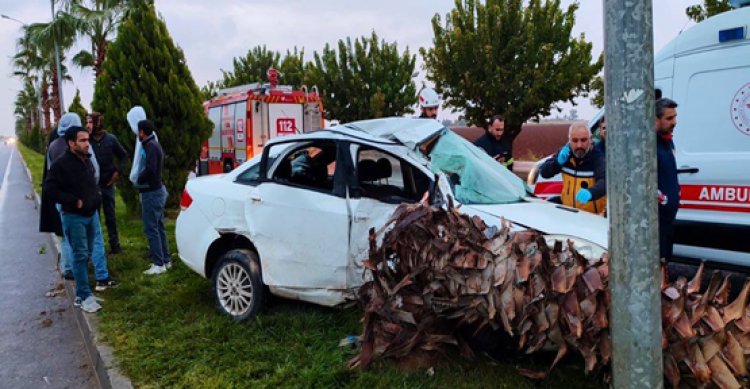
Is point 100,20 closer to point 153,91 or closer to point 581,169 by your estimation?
point 153,91

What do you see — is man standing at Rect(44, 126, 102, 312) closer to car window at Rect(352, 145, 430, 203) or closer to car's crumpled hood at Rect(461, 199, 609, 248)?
car window at Rect(352, 145, 430, 203)

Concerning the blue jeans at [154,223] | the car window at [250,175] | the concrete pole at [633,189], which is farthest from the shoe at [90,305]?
the concrete pole at [633,189]

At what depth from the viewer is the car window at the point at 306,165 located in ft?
15.5

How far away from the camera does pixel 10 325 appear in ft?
17.3

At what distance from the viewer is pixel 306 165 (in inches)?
196

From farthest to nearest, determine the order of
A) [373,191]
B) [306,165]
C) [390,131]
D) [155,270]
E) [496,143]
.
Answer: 1. [496,143]
2. [155,270]
3. [306,165]
4. [373,191]
5. [390,131]

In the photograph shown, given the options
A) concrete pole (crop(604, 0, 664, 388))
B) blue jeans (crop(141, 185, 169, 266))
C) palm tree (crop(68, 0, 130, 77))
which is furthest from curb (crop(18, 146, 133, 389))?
palm tree (crop(68, 0, 130, 77))

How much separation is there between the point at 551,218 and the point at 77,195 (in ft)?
13.1

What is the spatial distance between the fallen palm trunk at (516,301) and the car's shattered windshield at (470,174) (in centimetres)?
83

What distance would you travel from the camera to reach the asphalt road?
422 cm

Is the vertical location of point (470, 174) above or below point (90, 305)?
above

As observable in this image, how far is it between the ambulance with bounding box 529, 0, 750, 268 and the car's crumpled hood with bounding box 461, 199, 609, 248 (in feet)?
4.42

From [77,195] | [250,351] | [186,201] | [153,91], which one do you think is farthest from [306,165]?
[153,91]

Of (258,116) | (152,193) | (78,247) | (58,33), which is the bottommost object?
(78,247)
